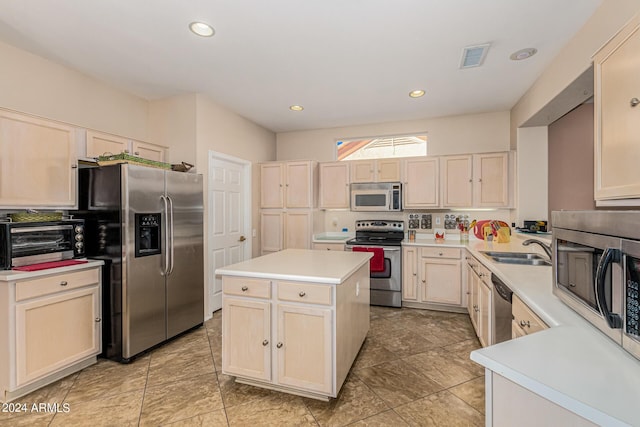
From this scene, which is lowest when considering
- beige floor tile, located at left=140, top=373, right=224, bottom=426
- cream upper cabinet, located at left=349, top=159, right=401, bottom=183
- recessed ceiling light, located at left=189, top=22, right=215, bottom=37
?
beige floor tile, located at left=140, top=373, right=224, bottom=426

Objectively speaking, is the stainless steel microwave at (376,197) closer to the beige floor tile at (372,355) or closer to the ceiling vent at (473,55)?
the ceiling vent at (473,55)

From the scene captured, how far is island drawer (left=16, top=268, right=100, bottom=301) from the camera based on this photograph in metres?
2.10

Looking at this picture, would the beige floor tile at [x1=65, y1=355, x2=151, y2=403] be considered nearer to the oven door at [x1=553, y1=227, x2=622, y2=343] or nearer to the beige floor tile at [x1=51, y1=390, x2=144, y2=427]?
the beige floor tile at [x1=51, y1=390, x2=144, y2=427]

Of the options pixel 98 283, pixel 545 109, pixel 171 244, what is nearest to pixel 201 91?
pixel 171 244

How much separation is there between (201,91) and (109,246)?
1.98 metres

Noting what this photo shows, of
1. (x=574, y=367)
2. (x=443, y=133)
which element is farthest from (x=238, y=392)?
(x=443, y=133)

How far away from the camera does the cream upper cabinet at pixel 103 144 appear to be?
276 cm

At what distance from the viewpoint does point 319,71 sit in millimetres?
3021

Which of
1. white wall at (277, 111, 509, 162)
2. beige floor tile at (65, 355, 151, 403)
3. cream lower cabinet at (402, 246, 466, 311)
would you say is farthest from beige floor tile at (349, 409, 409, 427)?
white wall at (277, 111, 509, 162)

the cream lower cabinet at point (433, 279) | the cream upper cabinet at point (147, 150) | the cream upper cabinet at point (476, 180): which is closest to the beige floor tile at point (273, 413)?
the cream lower cabinet at point (433, 279)

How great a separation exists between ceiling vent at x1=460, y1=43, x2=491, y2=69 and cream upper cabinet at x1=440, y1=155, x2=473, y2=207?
4.90ft

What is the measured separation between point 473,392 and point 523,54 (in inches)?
113

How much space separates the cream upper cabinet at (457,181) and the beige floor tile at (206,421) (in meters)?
3.62

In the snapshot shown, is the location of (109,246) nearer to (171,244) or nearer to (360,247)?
(171,244)
